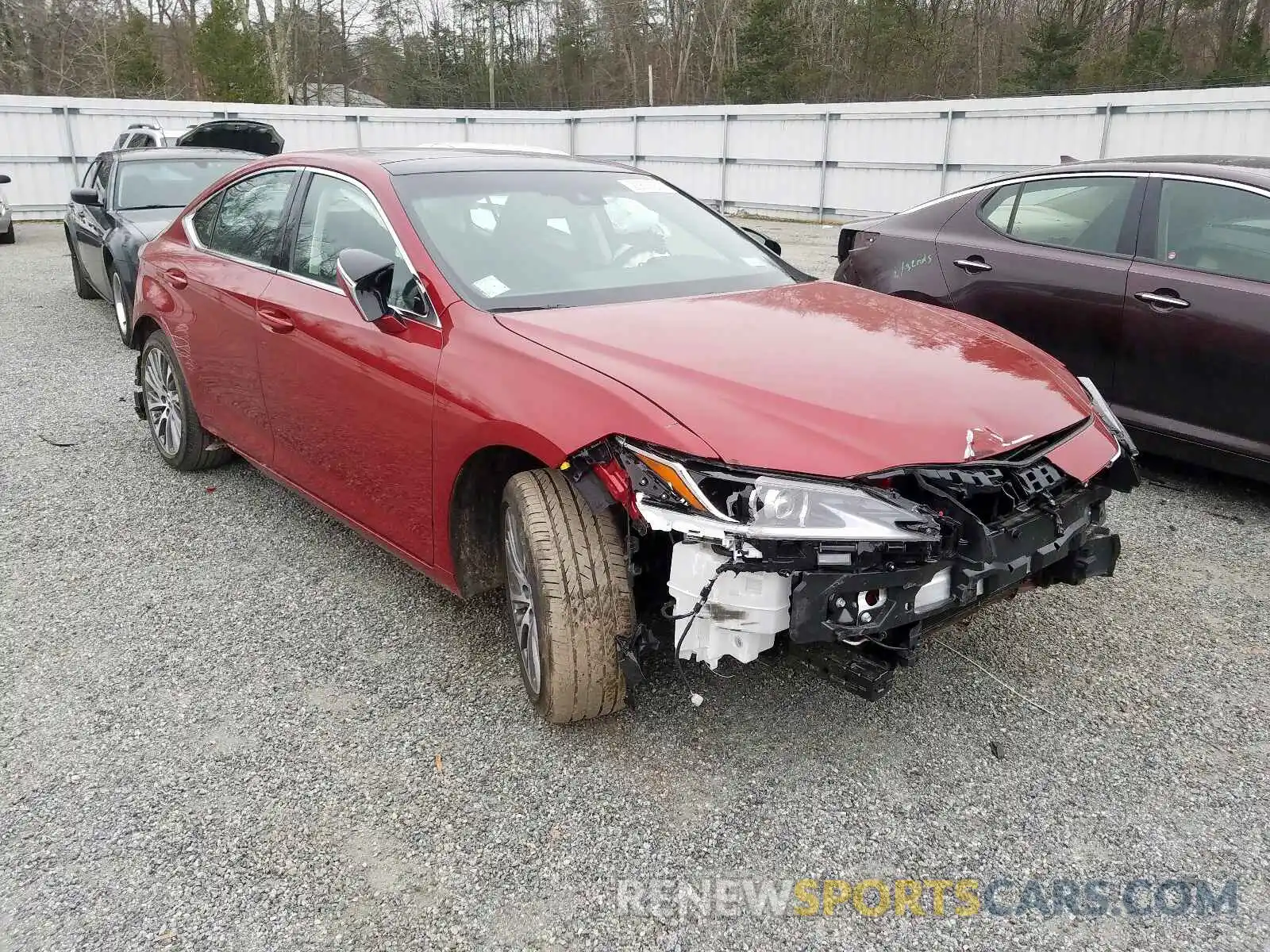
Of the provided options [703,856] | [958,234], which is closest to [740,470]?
[703,856]

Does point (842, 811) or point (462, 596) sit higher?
point (462, 596)

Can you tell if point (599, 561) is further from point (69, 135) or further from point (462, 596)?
point (69, 135)

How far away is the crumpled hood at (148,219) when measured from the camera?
7.54 meters

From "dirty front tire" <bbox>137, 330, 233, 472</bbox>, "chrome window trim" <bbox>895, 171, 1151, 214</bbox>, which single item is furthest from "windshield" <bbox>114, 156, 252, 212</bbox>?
"chrome window trim" <bbox>895, 171, 1151, 214</bbox>

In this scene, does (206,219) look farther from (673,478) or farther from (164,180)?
(164,180)

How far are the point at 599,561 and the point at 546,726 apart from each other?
62 cm

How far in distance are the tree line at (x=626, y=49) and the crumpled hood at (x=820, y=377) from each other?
67.6 feet

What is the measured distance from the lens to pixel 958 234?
17.8ft

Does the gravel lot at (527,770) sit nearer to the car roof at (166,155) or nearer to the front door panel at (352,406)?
the front door panel at (352,406)

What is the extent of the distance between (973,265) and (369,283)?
11.7 feet

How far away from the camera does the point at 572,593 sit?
254 centimetres

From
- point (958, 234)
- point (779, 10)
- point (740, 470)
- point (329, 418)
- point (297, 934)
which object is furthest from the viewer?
point (779, 10)

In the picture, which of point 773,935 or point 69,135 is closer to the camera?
point 773,935

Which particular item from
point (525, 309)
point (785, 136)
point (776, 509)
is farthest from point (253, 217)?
point (785, 136)
